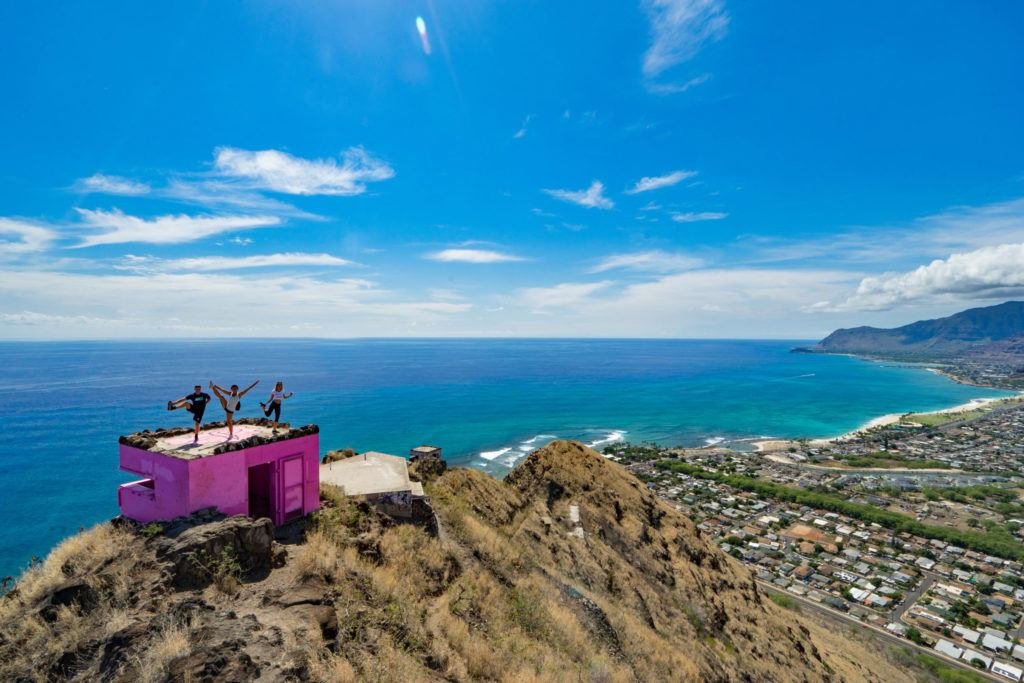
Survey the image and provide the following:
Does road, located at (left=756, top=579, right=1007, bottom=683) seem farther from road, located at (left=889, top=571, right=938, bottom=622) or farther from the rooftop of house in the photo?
the rooftop of house

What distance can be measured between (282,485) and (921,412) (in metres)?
162

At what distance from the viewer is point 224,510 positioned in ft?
37.5

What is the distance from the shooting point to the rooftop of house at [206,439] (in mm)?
11398

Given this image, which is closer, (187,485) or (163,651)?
(163,651)

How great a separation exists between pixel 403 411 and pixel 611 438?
37890 mm

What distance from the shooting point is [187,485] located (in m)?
10.9

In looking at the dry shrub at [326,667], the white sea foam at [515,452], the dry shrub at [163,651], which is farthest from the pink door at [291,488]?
the white sea foam at [515,452]

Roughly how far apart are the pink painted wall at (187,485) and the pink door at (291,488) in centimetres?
17

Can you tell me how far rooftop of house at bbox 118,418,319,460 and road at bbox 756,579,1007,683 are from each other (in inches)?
1692

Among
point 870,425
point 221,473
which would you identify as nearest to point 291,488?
point 221,473

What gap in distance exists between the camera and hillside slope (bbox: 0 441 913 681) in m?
7.83

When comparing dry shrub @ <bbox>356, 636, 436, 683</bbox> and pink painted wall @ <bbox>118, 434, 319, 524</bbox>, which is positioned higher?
pink painted wall @ <bbox>118, 434, 319, 524</bbox>

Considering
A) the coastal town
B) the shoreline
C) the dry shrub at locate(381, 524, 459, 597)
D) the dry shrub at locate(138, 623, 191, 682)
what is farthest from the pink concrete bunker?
the shoreline

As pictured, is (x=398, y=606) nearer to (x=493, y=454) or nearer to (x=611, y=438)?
(x=493, y=454)
